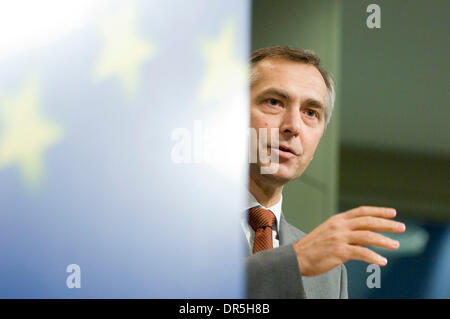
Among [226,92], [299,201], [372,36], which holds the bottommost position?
[299,201]

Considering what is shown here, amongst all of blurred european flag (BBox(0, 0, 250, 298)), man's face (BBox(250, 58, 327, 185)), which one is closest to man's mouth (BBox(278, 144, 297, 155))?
man's face (BBox(250, 58, 327, 185))

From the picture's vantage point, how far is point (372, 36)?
6.67 feet

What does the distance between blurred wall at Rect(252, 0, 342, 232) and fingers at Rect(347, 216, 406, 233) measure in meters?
0.07

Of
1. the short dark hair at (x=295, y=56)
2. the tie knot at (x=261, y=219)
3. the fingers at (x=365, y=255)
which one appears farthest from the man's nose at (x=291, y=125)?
the fingers at (x=365, y=255)

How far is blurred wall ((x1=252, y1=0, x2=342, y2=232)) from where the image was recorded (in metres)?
1.94

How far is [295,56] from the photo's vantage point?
6.52 ft

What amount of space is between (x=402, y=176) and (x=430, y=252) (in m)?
0.22

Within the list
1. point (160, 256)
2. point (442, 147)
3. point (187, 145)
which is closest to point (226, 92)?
point (187, 145)

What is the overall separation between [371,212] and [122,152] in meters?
0.70

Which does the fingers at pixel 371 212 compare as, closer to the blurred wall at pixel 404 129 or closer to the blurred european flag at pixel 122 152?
the blurred wall at pixel 404 129

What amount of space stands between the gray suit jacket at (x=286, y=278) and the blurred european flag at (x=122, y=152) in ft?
0.16

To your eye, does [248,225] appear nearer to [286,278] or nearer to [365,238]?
[286,278]

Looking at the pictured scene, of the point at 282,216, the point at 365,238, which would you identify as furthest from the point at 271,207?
the point at 365,238
